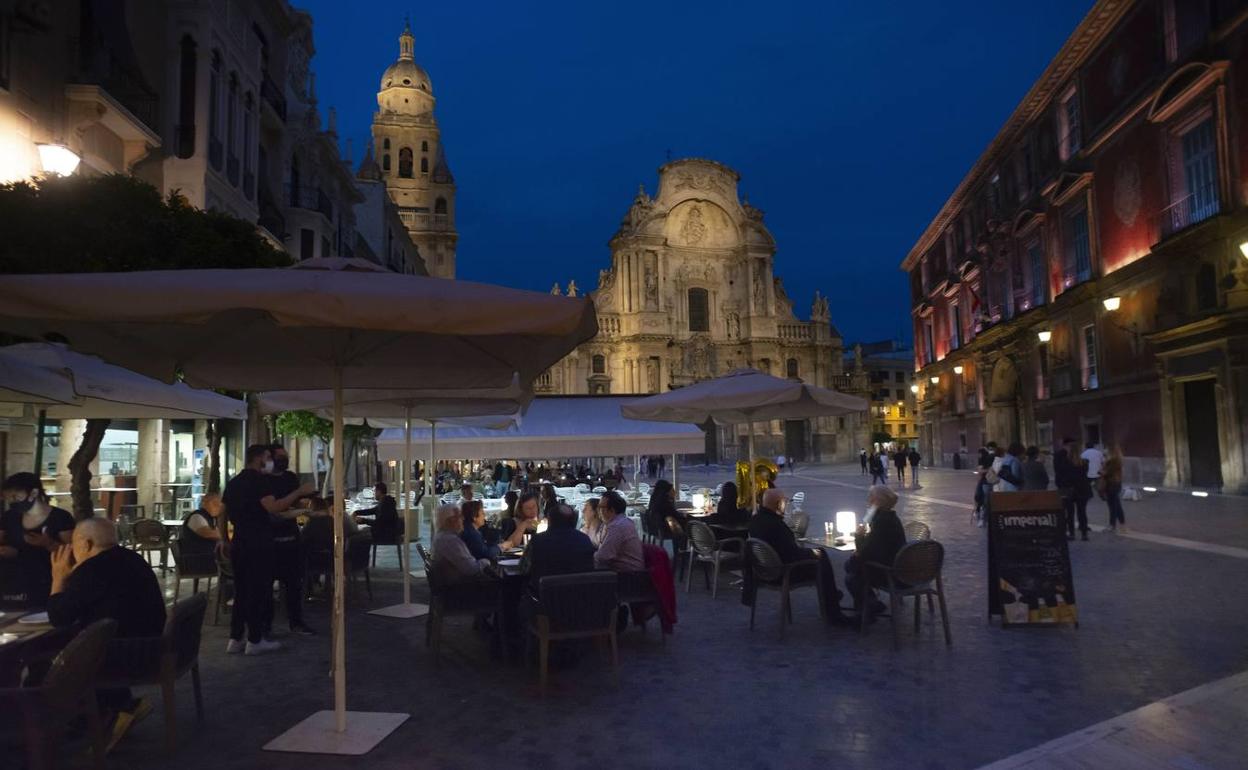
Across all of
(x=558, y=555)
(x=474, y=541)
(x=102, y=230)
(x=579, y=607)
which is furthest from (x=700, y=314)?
(x=579, y=607)

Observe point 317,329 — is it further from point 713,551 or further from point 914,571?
point 713,551

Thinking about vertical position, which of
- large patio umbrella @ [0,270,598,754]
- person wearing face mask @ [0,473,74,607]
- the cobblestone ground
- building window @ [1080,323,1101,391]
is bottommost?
the cobblestone ground

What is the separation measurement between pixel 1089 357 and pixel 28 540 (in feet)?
88.7

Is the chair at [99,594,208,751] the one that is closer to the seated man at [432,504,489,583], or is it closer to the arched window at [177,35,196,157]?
the seated man at [432,504,489,583]

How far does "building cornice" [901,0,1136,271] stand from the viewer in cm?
2264

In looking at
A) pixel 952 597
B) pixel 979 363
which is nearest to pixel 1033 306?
pixel 979 363

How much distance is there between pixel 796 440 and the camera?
176ft

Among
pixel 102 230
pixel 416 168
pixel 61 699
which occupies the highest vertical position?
pixel 416 168

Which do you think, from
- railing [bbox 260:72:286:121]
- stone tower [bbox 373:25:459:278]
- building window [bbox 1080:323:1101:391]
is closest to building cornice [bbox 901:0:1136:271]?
building window [bbox 1080:323:1101:391]

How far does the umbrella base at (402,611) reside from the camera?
7798 mm

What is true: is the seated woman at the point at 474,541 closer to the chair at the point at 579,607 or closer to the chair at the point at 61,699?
the chair at the point at 579,607

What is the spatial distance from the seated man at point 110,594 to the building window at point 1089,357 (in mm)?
26214

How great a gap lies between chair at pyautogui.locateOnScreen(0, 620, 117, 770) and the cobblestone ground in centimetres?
56

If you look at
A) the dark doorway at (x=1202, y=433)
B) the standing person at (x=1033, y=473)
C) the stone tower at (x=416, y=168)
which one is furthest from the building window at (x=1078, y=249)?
the stone tower at (x=416, y=168)
